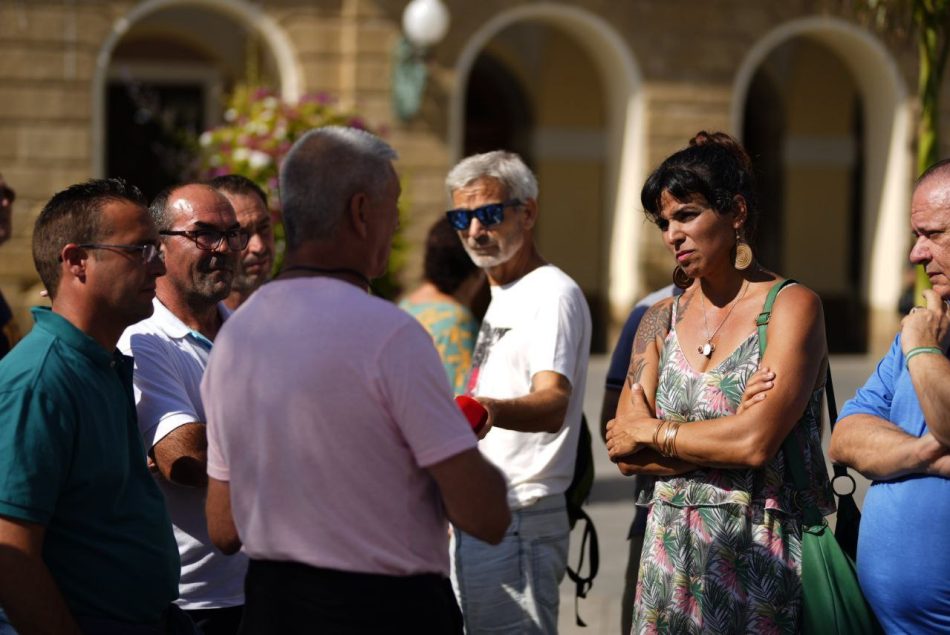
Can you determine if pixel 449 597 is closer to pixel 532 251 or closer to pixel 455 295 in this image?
pixel 532 251

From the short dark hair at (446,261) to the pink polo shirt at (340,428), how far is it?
3.24m

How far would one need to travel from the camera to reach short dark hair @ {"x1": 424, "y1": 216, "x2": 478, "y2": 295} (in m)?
6.07

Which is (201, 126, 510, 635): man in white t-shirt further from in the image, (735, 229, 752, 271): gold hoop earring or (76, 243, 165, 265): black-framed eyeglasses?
(735, 229, 752, 271): gold hoop earring

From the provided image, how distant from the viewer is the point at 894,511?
3.53m

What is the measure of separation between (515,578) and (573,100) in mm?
15761

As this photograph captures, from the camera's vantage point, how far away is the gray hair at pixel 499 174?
481 centimetres

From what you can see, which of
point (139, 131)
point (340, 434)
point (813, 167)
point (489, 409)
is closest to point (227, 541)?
point (340, 434)

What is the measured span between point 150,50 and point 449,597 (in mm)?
15892

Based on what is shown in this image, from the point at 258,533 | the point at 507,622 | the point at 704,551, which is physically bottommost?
the point at 507,622

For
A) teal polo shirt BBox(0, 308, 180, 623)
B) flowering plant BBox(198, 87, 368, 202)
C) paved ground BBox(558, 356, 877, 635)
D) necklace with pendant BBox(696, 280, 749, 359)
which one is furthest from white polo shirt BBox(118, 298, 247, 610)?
flowering plant BBox(198, 87, 368, 202)

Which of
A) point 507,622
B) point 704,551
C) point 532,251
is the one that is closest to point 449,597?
point 704,551

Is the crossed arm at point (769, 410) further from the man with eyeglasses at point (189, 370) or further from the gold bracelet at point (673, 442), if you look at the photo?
the man with eyeglasses at point (189, 370)

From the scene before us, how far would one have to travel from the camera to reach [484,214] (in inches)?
188

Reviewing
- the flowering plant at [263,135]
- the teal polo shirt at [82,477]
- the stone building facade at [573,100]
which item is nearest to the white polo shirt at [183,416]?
the teal polo shirt at [82,477]
